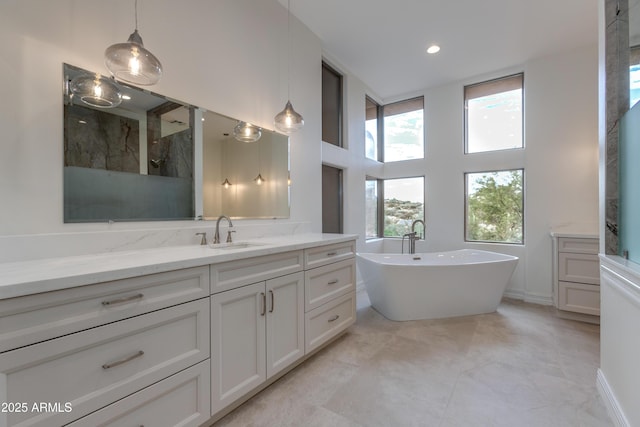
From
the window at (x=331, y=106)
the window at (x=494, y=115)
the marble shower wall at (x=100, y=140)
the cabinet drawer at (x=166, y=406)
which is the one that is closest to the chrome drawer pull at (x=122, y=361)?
the cabinet drawer at (x=166, y=406)

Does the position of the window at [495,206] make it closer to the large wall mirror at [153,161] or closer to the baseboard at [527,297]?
the baseboard at [527,297]

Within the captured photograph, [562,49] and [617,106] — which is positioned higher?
[562,49]

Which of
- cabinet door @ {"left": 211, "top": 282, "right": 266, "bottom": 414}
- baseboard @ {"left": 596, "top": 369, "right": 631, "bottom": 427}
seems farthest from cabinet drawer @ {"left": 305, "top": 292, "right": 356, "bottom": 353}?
baseboard @ {"left": 596, "top": 369, "right": 631, "bottom": 427}

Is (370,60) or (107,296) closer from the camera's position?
(107,296)

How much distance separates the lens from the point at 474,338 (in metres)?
2.56

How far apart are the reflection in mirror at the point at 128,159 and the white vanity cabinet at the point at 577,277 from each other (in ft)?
12.7

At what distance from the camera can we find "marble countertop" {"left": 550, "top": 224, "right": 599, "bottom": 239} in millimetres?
3041

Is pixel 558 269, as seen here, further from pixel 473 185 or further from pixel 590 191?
pixel 473 185

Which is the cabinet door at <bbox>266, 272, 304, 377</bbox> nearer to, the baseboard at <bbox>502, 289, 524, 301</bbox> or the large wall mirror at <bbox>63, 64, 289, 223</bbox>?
the large wall mirror at <bbox>63, 64, 289, 223</bbox>

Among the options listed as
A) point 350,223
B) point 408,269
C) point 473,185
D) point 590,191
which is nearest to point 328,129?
point 350,223

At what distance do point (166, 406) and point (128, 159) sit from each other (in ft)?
4.48

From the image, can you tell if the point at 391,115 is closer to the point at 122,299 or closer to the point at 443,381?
the point at 443,381

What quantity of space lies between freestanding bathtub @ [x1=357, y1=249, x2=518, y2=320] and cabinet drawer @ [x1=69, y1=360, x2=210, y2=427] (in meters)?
2.04

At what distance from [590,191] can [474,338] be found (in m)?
2.51
